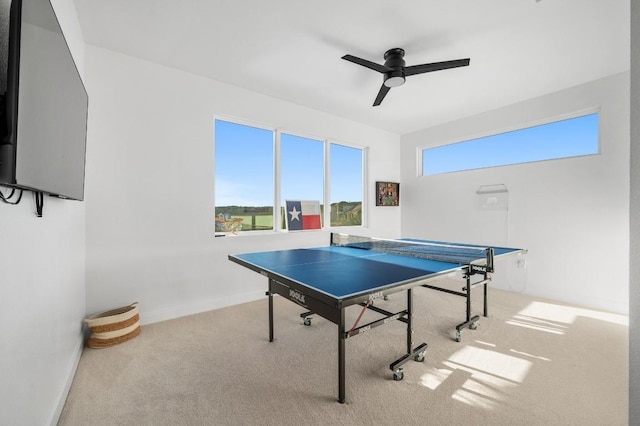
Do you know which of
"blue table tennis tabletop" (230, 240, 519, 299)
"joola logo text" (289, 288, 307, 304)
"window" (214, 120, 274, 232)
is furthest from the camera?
"window" (214, 120, 274, 232)

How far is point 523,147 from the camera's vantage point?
13.6ft

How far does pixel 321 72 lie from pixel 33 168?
294cm

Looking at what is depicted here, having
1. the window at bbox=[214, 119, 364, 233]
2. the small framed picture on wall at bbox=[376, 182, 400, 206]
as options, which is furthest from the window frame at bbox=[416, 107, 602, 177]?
the window at bbox=[214, 119, 364, 233]

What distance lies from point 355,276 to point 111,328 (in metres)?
2.35

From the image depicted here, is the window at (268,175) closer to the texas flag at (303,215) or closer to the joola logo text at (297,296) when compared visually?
the texas flag at (303,215)

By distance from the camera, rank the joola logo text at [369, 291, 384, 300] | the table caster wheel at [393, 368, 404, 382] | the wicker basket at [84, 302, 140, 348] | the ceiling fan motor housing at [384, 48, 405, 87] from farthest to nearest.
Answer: the ceiling fan motor housing at [384, 48, 405, 87] < the wicker basket at [84, 302, 140, 348] < the table caster wheel at [393, 368, 404, 382] < the joola logo text at [369, 291, 384, 300]

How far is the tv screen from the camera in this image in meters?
0.92

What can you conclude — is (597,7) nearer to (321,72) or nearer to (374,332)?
(321,72)

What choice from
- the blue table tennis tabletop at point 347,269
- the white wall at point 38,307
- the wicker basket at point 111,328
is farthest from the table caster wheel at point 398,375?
the wicker basket at point 111,328

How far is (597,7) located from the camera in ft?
7.32

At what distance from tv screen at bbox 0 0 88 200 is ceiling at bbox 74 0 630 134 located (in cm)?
128

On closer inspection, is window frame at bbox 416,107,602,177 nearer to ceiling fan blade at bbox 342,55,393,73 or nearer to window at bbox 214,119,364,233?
window at bbox 214,119,364,233

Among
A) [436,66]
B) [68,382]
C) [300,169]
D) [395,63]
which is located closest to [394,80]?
[395,63]

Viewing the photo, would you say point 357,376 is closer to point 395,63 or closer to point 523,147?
point 395,63
